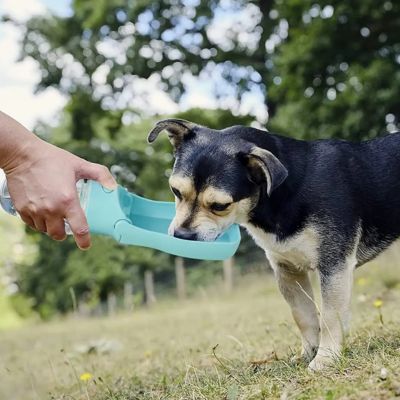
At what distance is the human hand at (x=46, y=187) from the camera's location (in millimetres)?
3656

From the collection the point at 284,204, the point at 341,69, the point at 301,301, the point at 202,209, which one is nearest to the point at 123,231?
the point at 202,209

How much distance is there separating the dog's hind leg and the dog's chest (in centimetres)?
26

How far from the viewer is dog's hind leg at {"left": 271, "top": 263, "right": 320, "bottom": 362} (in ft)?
17.9

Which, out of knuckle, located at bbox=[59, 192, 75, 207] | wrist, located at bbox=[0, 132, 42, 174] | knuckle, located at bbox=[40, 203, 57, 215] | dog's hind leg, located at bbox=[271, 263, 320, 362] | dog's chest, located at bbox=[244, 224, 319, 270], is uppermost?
wrist, located at bbox=[0, 132, 42, 174]

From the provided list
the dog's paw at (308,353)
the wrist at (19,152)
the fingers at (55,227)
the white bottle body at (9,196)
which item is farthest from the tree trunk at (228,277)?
the wrist at (19,152)

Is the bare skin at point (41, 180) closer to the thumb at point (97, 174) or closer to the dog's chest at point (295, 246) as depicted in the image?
the thumb at point (97, 174)

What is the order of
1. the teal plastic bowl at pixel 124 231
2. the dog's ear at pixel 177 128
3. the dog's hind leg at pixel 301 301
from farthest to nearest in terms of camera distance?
the dog's hind leg at pixel 301 301 < the dog's ear at pixel 177 128 < the teal plastic bowl at pixel 124 231

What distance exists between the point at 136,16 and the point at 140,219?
26.5 m

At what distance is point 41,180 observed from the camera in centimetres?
366

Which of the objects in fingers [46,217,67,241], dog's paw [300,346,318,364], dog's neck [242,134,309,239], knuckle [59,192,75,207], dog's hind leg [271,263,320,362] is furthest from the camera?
dog's hind leg [271,263,320,362]

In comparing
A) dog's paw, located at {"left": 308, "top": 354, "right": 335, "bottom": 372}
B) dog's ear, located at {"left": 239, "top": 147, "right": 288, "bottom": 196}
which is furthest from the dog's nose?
dog's paw, located at {"left": 308, "top": 354, "right": 335, "bottom": 372}

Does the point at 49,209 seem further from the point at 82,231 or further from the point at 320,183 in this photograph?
the point at 320,183

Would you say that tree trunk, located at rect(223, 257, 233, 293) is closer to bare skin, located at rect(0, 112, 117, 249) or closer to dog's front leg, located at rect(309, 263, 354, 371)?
dog's front leg, located at rect(309, 263, 354, 371)

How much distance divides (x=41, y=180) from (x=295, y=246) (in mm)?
2072
